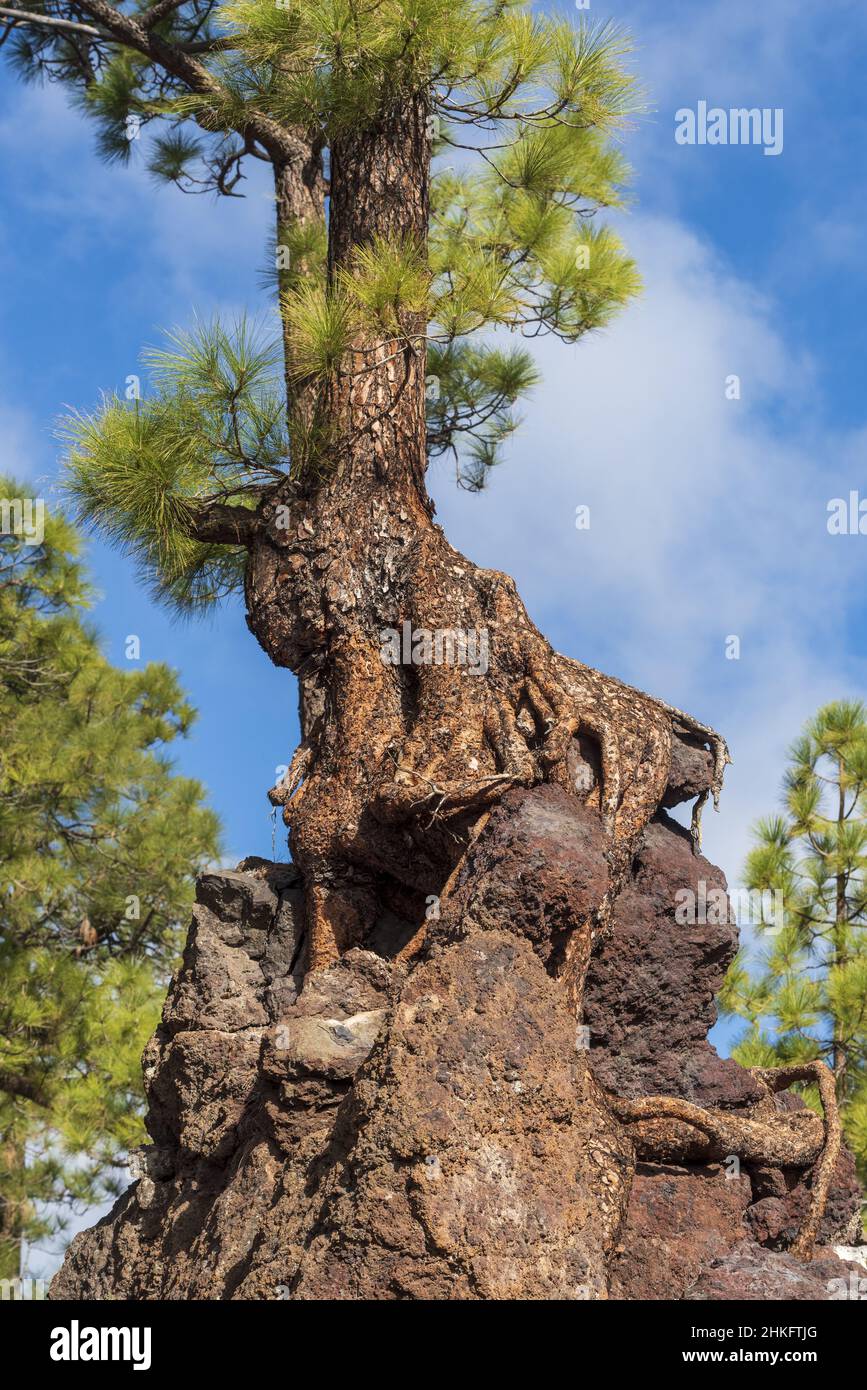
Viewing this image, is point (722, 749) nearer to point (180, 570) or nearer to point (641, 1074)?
point (641, 1074)

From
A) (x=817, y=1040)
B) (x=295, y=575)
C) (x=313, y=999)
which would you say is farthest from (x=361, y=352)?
(x=817, y=1040)

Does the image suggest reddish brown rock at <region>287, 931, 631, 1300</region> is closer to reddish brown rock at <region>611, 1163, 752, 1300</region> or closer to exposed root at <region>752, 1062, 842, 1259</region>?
reddish brown rock at <region>611, 1163, 752, 1300</region>

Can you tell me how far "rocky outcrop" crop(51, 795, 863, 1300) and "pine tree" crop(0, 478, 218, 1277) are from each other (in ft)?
15.0

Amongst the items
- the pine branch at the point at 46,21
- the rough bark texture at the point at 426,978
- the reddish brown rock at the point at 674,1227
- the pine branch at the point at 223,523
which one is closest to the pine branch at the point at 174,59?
the pine branch at the point at 46,21

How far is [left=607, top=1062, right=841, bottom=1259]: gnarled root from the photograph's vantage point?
3.74m

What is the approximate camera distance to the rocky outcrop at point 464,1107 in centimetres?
306

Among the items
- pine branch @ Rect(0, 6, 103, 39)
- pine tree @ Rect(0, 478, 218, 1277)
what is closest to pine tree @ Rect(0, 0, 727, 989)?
pine branch @ Rect(0, 6, 103, 39)

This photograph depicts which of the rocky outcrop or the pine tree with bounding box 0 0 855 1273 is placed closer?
the rocky outcrop

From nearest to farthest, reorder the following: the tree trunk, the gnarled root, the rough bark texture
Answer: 1. the rough bark texture
2. the gnarled root
3. the tree trunk

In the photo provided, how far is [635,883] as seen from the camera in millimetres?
4219

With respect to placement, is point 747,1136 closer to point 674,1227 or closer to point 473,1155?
point 674,1227

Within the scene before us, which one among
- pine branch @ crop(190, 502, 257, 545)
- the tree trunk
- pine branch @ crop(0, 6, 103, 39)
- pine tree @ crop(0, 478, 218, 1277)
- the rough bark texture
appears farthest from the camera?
pine tree @ crop(0, 478, 218, 1277)

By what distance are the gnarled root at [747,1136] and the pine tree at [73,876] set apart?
5360mm
